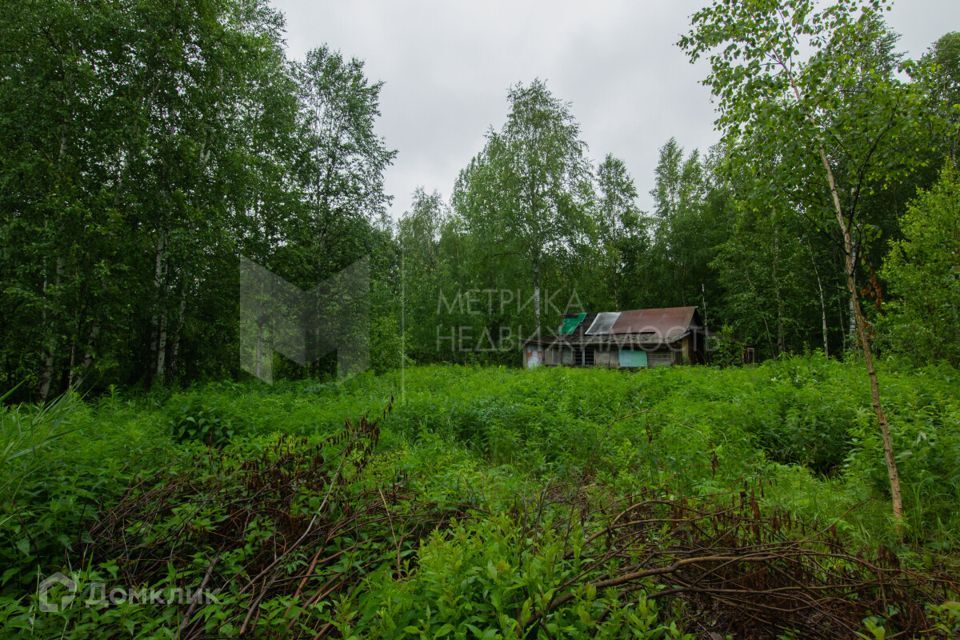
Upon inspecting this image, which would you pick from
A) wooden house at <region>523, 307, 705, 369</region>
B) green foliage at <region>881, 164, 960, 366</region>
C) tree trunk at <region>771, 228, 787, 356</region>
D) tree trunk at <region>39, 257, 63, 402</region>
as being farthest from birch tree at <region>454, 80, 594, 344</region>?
tree trunk at <region>39, 257, 63, 402</region>

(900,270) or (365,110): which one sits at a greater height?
(365,110)

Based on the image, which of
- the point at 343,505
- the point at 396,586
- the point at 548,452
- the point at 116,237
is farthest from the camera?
the point at 116,237

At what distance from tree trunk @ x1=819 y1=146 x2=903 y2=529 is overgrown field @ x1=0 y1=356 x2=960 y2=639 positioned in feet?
0.86

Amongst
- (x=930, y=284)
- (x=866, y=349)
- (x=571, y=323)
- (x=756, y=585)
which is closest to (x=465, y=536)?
(x=756, y=585)

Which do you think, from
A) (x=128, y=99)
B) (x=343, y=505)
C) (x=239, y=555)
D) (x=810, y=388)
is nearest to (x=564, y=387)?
(x=810, y=388)

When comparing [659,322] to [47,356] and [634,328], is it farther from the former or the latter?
[47,356]

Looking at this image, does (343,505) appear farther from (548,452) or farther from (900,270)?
(900,270)

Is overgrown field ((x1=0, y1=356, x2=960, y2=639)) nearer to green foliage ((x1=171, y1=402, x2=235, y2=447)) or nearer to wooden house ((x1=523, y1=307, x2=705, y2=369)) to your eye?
green foliage ((x1=171, y1=402, x2=235, y2=447))

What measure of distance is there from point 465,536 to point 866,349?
3.73m

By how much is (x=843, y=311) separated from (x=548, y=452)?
25.2 m

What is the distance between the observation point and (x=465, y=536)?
87.7 inches

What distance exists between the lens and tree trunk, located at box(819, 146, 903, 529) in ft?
10.8

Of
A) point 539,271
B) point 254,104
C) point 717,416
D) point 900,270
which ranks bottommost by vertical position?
point 717,416

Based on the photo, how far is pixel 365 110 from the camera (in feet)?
48.9
